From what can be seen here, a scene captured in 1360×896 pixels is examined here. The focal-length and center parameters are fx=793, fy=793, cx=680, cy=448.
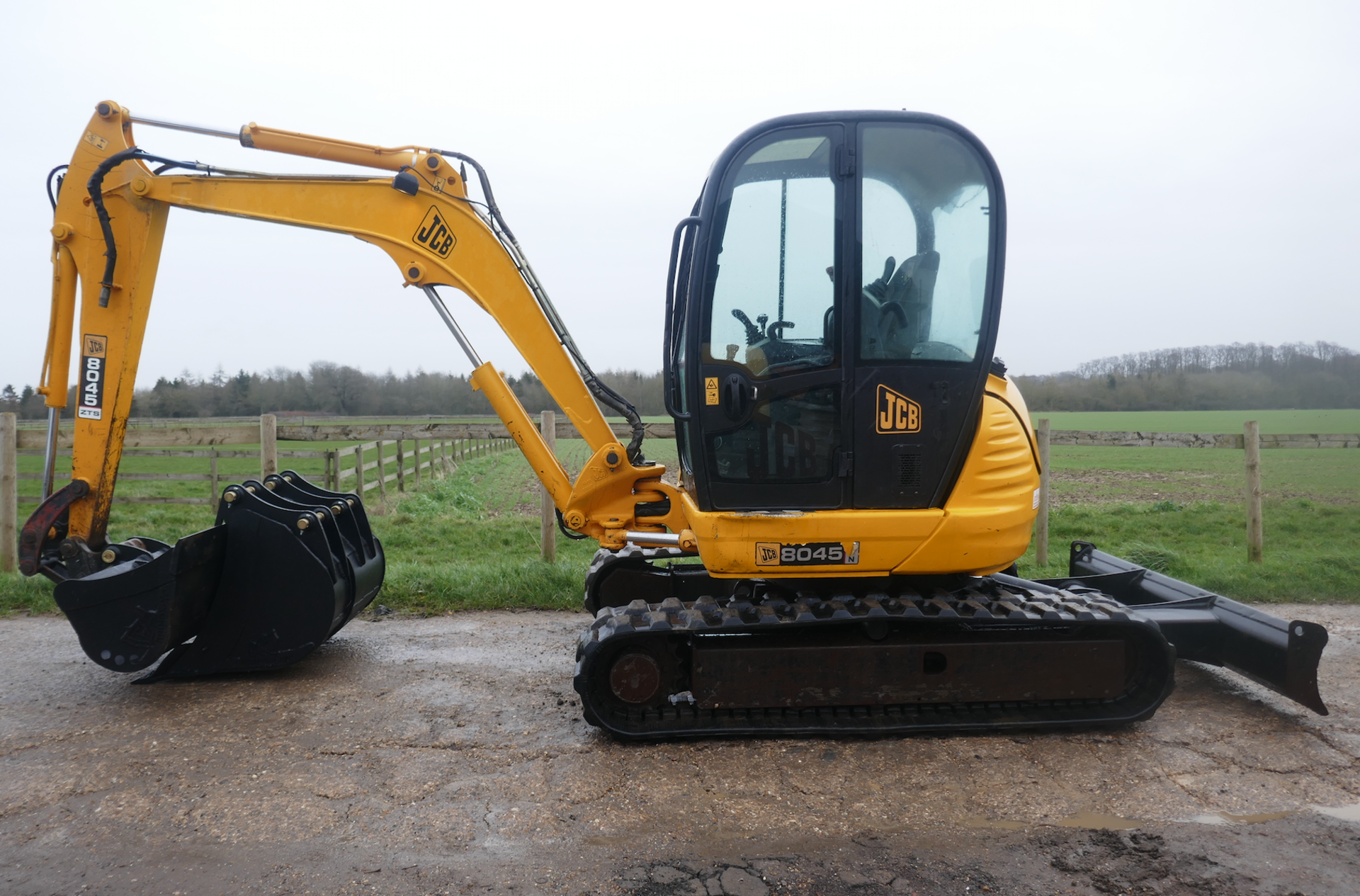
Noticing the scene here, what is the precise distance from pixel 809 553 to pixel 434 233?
9.62 feet

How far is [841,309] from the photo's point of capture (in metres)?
3.78

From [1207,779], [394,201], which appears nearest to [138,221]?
[394,201]

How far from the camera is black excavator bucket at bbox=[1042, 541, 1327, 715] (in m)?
Answer: 3.89

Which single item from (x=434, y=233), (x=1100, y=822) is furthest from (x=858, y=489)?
(x=434, y=233)

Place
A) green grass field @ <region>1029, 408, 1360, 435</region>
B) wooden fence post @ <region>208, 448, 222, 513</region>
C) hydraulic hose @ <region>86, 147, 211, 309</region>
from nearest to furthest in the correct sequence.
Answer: hydraulic hose @ <region>86, 147, 211, 309</region>, wooden fence post @ <region>208, 448, 222, 513</region>, green grass field @ <region>1029, 408, 1360, 435</region>

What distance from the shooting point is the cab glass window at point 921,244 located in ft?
12.5

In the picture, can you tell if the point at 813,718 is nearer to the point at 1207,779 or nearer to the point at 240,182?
the point at 1207,779

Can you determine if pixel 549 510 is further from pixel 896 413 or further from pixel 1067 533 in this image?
pixel 1067 533

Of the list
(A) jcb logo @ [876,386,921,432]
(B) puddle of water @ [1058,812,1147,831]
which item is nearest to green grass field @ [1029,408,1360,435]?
(A) jcb logo @ [876,386,921,432]

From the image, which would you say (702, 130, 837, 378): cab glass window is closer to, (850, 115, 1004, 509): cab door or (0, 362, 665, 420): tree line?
(850, 115, 1004, 509): cab door

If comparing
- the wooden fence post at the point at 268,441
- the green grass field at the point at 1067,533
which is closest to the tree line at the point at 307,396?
the green grass field at the point at 1067,533

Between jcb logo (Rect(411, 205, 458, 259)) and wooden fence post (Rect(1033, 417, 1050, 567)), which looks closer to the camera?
jcb logo (Rect(411, 205, 458, 259))

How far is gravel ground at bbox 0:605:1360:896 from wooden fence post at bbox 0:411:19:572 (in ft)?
11.7

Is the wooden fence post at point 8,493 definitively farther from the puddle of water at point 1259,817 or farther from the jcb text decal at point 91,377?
the puddle of water at point 1259,817
